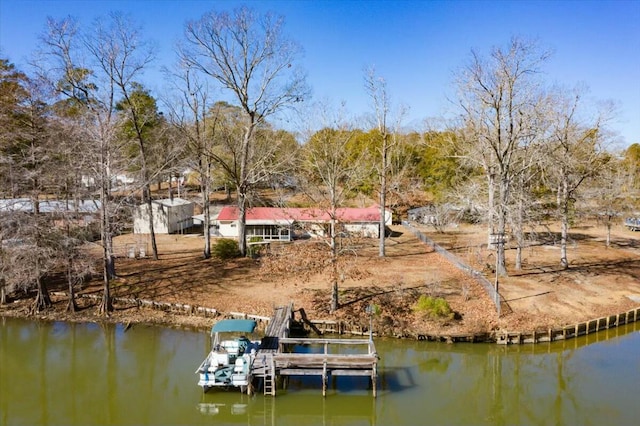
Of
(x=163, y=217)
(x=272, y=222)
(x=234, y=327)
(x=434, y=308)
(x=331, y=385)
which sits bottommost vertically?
(x=331, y=385)

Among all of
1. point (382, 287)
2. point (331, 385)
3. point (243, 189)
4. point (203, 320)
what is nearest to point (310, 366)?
point (331, 385)

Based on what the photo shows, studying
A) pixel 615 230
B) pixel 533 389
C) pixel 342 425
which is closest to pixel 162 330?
pixel 342 425

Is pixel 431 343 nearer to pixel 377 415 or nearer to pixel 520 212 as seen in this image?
pixel 377 415

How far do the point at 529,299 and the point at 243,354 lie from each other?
16.1 m

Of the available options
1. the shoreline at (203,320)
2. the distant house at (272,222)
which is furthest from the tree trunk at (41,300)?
the distant house at (272,222)

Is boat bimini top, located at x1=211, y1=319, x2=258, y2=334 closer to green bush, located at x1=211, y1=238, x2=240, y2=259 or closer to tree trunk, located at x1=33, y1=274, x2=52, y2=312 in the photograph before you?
tree trunk, located at x1=33, y1=274, x2=52, y2=312

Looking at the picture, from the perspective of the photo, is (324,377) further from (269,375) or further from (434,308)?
(434,308)

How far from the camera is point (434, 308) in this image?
21.9 meters

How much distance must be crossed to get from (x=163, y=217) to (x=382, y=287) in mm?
26438

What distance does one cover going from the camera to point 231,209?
44.9 meters

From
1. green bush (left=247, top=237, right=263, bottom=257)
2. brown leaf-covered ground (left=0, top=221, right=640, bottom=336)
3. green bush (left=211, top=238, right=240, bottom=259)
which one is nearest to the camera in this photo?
brown leaf-covered ground (left=0, top=221, right=640, bottom=336)

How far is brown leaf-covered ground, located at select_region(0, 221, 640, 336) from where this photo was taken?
2223 cm

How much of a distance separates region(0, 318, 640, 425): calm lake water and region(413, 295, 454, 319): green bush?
186cm

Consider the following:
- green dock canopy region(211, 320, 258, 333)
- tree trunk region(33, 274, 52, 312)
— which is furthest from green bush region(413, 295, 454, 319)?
tree trunk region(33, 274, 52, 312)
